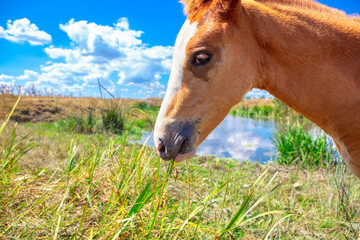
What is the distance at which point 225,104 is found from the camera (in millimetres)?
1707

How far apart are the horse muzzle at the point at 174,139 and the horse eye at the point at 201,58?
43cm

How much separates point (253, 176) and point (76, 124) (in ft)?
19.1

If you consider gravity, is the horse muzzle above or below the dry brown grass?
below

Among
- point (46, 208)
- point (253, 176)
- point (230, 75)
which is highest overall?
point (230, 75)

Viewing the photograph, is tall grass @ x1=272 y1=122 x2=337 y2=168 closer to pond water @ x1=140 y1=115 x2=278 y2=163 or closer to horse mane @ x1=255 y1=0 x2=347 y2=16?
pond water @ x1=140 y1=115 x2=278 y2=163

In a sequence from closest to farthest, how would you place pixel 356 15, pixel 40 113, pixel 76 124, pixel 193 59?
1. pixel 193 59
2. pixel 356 15
3. pixel 76 124
4. pixel 40 113

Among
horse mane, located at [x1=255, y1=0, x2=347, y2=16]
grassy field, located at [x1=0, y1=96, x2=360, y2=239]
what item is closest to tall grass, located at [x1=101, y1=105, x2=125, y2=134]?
grassy field, located at [x1=0, y1=96, x2=360, y2=239]

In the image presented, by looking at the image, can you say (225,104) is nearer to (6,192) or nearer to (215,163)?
(6,192)

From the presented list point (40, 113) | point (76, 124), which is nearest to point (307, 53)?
point (76, 124)

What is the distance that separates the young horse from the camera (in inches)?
62.8

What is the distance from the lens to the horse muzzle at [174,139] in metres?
1.55

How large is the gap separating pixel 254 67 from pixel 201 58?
45cm

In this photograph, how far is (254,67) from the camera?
1.75m

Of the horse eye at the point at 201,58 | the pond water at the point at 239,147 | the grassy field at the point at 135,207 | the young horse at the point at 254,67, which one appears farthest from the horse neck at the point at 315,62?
the pond water at the point at 239,147
